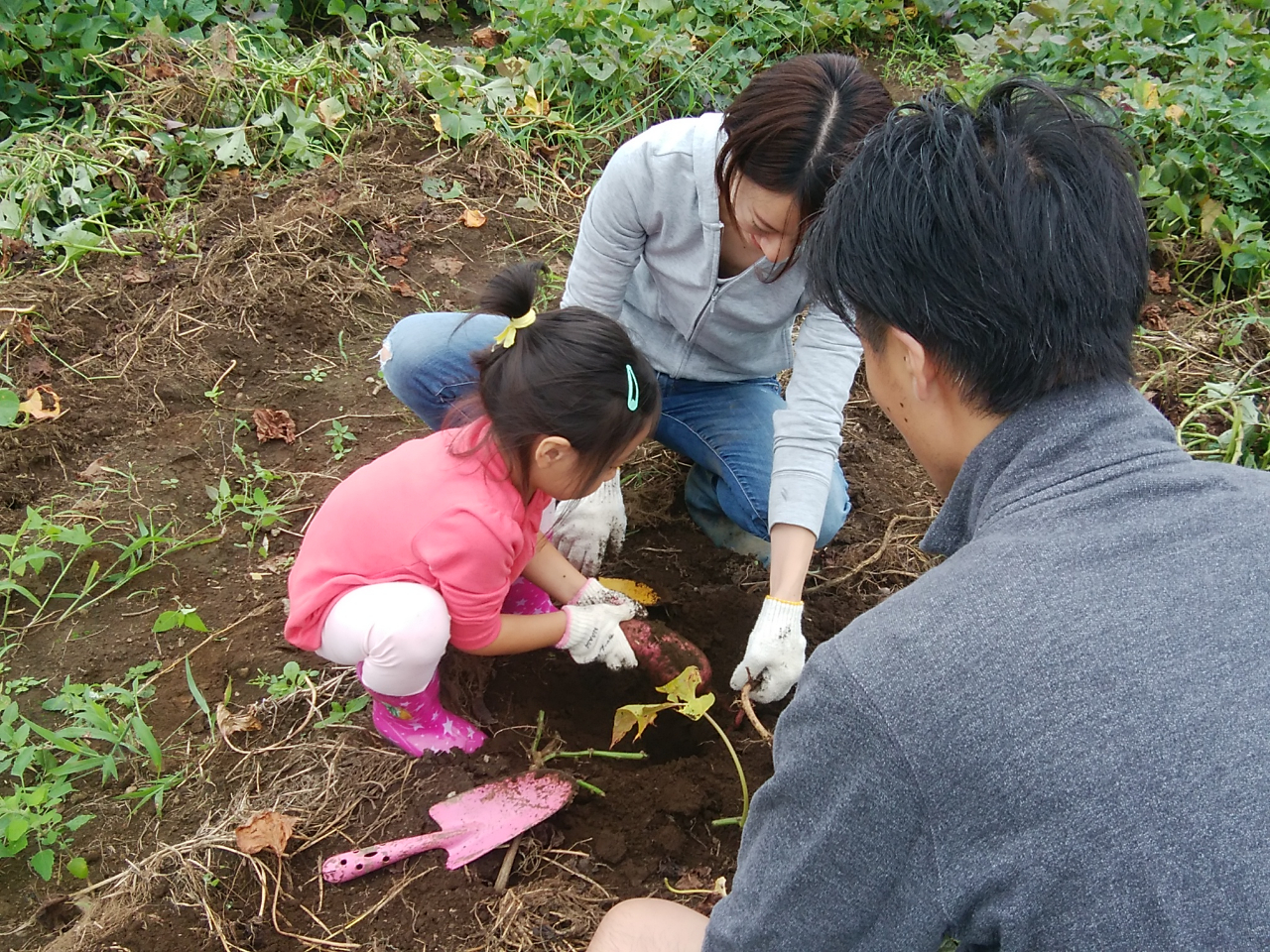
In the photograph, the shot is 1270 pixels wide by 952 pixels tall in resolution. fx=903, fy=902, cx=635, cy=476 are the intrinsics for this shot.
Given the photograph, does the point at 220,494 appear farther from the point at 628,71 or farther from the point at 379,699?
the point at 628,71

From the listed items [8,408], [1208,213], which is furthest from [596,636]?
[1208,213]

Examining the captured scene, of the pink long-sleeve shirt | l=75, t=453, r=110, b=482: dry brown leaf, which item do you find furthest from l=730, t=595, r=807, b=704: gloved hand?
l=75, t=453, r=110, b=482: dry brown leaf

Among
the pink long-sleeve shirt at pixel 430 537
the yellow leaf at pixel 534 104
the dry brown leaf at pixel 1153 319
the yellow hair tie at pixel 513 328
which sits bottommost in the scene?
the dry brown leaf at pixel 1153 319

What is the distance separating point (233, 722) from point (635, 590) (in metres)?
0.95

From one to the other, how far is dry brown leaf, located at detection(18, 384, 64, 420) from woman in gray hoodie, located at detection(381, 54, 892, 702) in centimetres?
105

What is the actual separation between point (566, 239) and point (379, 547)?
201 centimetres

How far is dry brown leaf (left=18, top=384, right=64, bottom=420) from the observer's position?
8.23 feet

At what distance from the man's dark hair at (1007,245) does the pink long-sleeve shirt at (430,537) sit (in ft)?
2.71

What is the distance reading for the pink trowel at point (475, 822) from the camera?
1686mm

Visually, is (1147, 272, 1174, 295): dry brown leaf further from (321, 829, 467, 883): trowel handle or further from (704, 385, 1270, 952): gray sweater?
(321, 829, 467, 883): trowel handle

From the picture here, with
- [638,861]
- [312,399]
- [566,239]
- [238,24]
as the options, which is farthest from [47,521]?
[238,24]

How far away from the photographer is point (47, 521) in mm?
2240

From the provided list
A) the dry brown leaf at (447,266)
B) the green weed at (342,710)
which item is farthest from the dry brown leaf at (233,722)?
the dry brown leaf at (447,266)

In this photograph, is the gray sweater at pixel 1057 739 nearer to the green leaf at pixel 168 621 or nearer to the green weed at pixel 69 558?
the green leaf at pixel 168 621
